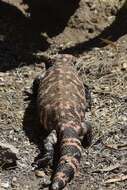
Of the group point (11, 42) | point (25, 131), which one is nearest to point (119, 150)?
point (25, 131)

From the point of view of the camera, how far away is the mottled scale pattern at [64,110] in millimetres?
5645

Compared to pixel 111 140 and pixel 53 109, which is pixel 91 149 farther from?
pixel 53 109

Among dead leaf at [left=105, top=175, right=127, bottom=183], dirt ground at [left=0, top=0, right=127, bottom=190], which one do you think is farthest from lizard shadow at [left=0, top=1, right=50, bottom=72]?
dead leaf at [left=105, top=175, right=127, bottom=183]

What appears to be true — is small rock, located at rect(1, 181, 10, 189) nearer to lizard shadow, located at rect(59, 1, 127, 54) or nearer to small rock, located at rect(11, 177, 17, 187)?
small rock, located at rect(11, 177, 17, 187)

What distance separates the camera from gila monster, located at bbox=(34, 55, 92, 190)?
5680 millimetres

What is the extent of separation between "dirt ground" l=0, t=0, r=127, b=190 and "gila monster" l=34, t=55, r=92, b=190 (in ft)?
0.45

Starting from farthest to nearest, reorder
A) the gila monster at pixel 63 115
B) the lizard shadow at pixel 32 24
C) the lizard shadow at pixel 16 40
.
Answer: the lizard shadow at pixel 32 24 → the lizard shadow at pixel 16 40 → the gila monster at pixel 63 115

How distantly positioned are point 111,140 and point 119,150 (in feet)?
0.65

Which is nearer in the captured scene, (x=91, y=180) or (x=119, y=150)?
(x=91, y=180)

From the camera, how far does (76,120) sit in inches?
249

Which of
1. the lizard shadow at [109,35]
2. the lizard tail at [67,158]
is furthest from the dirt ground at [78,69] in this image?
the lizard tail at [67,158]

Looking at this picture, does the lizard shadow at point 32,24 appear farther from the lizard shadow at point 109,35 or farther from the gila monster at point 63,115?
the gila monster at point 63,115

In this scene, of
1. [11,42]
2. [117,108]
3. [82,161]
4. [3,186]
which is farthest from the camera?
A: [11,42]

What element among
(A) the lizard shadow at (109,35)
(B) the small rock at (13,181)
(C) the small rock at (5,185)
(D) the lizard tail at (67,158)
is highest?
(D) the lizard tail at (67,158)
